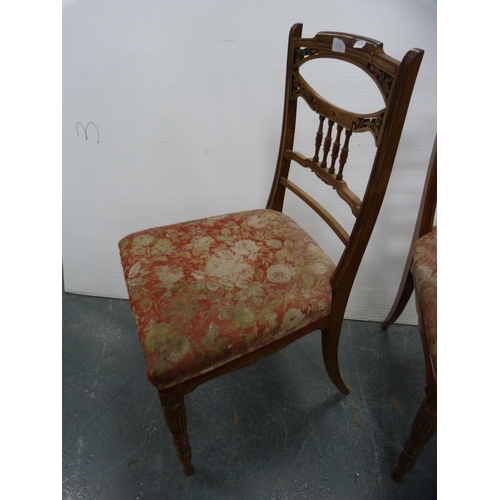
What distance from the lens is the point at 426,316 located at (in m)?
0.63

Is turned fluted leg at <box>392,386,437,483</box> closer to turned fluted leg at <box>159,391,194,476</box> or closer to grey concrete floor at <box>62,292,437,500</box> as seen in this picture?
grey concrete floor at <box>62,292,437,500</box>

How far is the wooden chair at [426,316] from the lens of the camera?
23.9 inches

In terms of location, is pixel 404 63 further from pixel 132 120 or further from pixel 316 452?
pixel 316 452

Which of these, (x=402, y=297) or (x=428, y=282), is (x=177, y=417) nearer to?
(x=428, y=282)

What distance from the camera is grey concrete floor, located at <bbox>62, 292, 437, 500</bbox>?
834mm

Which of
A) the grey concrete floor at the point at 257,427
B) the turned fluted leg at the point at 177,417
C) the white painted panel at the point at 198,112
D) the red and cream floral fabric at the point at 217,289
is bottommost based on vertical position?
the grey concrete floor at the point at 257,427

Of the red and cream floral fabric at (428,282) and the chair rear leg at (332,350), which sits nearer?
the red and cream floral fabric at (428,282)

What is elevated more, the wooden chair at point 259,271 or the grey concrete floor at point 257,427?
the wooden chair at point 259,271

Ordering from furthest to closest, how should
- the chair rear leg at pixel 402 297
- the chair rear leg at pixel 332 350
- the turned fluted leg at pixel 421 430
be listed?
1. the chair rear leg at pixel 402 297
2. the chair rear leg at pixel 332 350
3. the turned fluted leg at pixel 421 430

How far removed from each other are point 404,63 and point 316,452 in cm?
96

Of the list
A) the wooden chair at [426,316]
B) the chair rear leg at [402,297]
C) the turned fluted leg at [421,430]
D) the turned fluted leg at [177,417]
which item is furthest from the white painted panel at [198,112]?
the turned fluted leg at [177,417]

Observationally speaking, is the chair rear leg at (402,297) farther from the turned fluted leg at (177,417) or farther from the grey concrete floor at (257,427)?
the turned fluted leg at (177,417)

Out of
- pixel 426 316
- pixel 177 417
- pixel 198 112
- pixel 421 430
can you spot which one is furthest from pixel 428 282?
pixel 198 112

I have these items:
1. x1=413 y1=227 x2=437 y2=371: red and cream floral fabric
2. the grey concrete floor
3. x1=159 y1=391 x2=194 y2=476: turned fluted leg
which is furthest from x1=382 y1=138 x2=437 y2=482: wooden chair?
x1=159 y1=391 x2=194 y2=476: turned fluted leg
